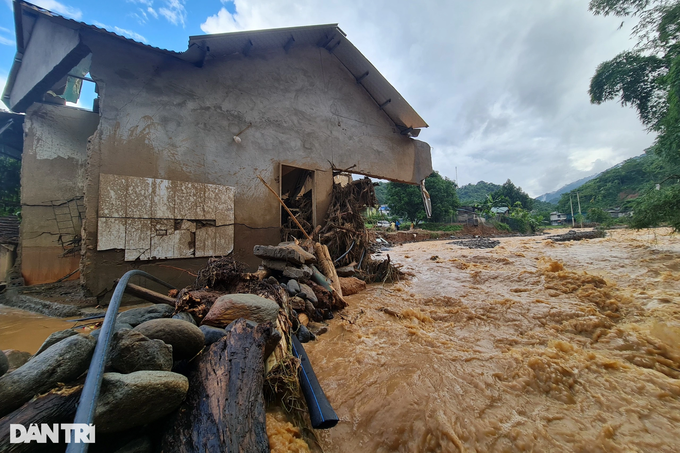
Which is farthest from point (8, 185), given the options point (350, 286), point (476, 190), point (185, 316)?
point (476, 190)

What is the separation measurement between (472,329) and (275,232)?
15.9 ft

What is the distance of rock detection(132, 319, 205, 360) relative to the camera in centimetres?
180

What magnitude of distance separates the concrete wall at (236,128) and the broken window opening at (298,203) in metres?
0.33

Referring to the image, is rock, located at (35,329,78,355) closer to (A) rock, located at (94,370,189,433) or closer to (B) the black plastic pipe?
(A) rock, located at (94,370,189,433)

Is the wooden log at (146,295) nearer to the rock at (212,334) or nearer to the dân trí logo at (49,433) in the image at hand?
the rock at (212,334)

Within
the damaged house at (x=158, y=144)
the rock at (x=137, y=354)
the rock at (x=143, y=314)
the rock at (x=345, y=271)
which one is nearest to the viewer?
the rock at (x=137, y=354)

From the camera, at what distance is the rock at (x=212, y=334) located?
2.19 m

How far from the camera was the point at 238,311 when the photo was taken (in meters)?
2.57

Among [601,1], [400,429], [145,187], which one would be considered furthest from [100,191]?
[601,1]

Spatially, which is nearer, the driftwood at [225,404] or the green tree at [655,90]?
the driftwood at [225,404]

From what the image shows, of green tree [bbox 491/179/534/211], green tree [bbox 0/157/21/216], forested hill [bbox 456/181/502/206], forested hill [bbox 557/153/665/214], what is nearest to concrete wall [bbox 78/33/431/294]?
green tree [bbox 0/157/21/216]

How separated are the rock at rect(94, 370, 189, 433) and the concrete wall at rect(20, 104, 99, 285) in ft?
21.5

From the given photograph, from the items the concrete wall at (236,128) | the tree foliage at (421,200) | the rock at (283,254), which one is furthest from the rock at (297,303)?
the tree foliage at (421,200)

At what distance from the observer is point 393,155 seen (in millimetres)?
8867
